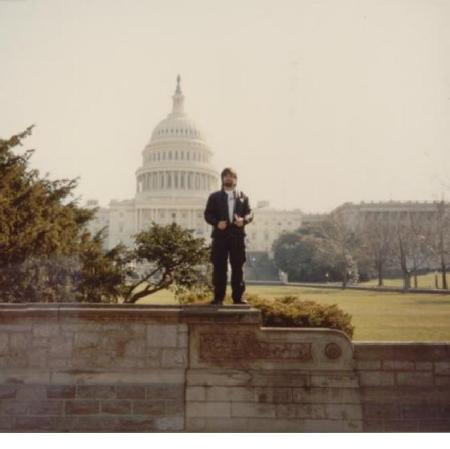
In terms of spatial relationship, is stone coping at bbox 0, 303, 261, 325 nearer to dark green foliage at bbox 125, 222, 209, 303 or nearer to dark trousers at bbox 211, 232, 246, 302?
dark trousers at bbox 211, 232, 246, 302

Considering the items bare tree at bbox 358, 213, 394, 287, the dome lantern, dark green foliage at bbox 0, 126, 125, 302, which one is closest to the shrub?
dark green foliage at bbox 0, 126, 125, 302

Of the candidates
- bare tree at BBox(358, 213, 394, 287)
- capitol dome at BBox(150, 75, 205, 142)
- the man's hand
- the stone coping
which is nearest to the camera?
the stone coping

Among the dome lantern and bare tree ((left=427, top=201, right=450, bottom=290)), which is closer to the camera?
bare tree ((left=427, top=201, right=450, bottom=290))

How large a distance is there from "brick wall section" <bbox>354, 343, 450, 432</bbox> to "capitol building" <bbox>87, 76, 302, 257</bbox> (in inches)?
3116

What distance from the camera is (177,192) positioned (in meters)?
91.2

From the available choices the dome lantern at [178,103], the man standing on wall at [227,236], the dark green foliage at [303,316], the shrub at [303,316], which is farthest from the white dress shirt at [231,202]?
the dome lantern at [178,103]

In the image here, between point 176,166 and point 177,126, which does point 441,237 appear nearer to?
point 176,166

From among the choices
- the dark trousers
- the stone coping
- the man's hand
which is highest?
the man's hand

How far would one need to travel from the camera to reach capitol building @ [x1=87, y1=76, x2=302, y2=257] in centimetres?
8994

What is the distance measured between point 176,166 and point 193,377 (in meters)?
83.8

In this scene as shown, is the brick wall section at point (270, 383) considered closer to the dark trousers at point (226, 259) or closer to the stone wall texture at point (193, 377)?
the stone wall texture at point (193, 377)

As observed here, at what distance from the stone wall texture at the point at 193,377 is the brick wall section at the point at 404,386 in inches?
0.5

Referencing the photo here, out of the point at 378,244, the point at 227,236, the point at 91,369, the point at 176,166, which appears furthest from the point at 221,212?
the point at 176,166

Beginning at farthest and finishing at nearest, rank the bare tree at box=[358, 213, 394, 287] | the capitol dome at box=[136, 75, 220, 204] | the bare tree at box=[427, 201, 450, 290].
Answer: the capitol dome at box=[136, 75, 220, 204], the bare tree at box=[358, 213, 394, 287], the bare tree at box=[427, 201, 450, 290]
